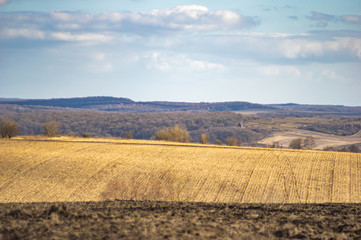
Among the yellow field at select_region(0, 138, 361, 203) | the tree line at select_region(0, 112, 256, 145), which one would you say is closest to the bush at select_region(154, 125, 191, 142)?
the yellow field at select_region(0, 138, 361, 203)

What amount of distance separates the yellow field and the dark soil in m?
9.82

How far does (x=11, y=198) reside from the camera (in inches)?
1169

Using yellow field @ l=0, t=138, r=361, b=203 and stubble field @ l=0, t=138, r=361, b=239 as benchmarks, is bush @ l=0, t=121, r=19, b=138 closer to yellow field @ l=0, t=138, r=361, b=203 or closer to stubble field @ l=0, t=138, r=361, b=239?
stubble field @ l=0, t=138, r=361, b=239

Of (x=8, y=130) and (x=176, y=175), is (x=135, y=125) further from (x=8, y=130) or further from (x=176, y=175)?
(x=176, y=175)

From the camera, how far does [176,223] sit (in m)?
16.3

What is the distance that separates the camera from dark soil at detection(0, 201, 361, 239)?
582 inches

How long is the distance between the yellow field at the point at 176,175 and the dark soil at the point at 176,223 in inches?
387

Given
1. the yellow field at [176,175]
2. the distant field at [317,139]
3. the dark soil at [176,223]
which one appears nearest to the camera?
the dark soil at [176,223]

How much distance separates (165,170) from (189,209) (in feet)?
55.0

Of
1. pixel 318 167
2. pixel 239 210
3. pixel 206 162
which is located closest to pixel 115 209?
pixel 239 210

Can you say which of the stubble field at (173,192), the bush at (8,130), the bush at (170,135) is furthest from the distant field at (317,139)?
the bush at (8,130)

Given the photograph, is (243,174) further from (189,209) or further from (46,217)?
(46,217)

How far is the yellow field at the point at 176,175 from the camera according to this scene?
30.8 metres

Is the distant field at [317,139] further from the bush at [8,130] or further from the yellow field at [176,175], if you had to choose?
the bush at [8,130]
